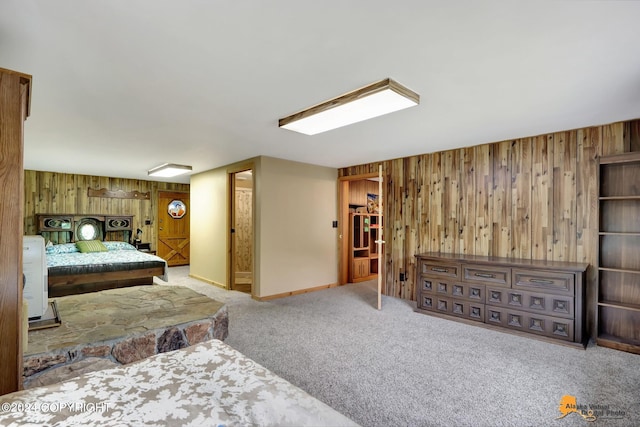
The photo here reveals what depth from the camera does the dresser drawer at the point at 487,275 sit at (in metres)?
3.41

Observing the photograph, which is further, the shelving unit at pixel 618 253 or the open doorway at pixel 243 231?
the open doorway at pixel 243 231

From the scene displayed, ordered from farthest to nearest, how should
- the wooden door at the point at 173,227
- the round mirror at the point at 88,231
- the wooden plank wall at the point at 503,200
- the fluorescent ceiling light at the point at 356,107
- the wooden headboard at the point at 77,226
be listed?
the wooden door at the point at 173,227 → the round mirror at the point at 88,231 → the wooden headboard at the point at 77,226 → the wooden plank wall at the point at 503,200 → the fluorescent ceiling light at the point at 356,107

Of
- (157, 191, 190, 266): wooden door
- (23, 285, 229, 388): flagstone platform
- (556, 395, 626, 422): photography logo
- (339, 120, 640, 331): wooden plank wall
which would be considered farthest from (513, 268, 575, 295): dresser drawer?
(157, 191, 190, 266): wooden door

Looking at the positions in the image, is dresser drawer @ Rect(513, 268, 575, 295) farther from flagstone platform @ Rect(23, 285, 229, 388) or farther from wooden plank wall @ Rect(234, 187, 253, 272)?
wooden plank wall @ Rect(234, 187, 253, 272)

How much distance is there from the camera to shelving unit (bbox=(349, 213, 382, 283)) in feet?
20.2

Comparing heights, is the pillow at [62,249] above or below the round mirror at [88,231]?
below

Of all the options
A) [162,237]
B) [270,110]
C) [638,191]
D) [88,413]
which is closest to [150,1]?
[270,110]

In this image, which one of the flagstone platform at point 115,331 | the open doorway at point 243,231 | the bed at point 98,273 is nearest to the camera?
the flagstone platform at point 115,331

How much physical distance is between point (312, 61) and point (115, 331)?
2079 mm

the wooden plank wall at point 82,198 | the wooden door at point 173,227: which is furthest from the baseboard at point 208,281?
the wooden plank wall at point 82,198

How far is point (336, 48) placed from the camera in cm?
180

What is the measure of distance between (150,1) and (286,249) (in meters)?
3.98

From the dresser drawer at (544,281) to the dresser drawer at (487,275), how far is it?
86mm

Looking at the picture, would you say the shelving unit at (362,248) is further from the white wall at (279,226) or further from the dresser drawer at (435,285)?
the dresser drawer at (435,285)
